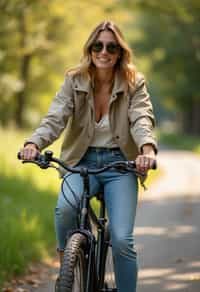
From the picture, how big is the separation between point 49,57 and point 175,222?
686 inches

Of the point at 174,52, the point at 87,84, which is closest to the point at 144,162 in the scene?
the point at 87,84

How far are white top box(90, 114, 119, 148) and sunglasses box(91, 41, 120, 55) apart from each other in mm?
399

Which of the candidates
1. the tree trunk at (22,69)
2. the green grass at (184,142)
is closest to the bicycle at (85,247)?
the tree trunk at (22,69)

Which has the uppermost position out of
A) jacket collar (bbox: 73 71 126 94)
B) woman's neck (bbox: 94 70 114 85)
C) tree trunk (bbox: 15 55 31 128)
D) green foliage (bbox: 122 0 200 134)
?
green foliage (bbox: 122 0 200 134)

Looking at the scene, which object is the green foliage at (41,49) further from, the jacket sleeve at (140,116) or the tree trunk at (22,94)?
the jacket sleeve at (140,116)

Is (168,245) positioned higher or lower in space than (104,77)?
lower

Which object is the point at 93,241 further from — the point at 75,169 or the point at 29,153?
the point at 29,153

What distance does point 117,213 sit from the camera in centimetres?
400

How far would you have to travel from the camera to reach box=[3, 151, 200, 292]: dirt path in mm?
5910

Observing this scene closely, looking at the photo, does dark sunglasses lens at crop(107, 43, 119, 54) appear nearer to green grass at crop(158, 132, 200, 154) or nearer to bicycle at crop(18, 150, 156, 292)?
bicycle at crop(18, 150, 156, 292)

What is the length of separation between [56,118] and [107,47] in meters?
0.54

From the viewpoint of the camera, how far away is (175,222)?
954 cm

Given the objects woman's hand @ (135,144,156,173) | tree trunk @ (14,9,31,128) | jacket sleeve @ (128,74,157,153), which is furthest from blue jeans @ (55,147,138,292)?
tree trunk @ (14,9,31,128)

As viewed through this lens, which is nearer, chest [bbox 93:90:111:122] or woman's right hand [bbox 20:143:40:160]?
woman's right hand [bbox 20:143:40:160]
